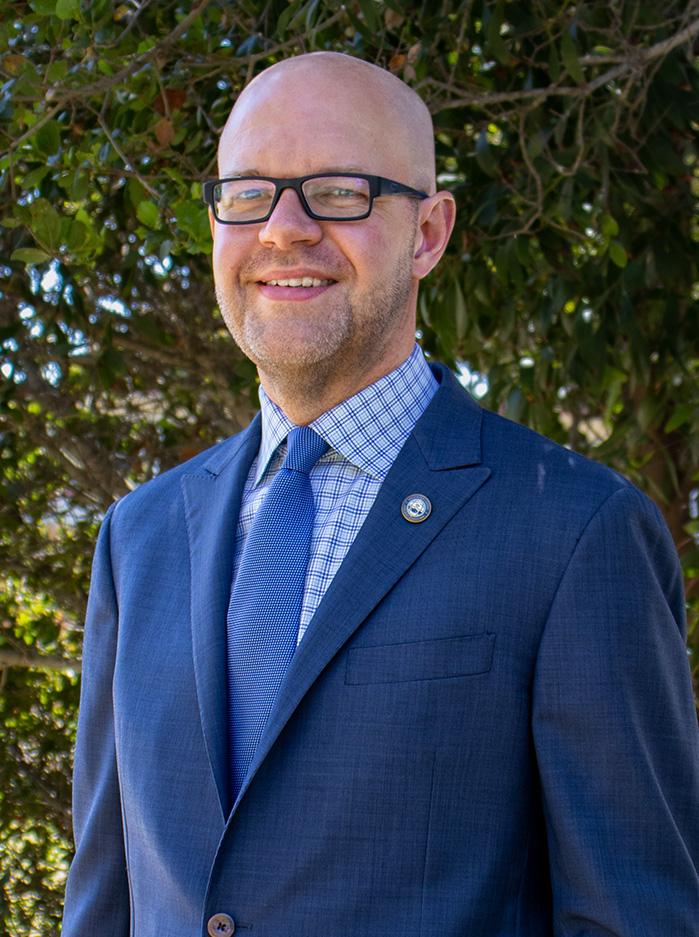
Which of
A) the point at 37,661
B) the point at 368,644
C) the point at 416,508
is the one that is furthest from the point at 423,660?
the point at 37,661

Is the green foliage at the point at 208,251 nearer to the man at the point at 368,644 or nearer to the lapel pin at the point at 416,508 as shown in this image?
the man at the point at 368,644

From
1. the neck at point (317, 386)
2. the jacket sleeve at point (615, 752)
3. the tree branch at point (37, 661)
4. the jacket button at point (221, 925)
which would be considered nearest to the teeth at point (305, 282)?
the neck at point (317, 386)

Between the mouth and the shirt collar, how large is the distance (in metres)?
0.15

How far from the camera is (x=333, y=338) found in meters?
1.65

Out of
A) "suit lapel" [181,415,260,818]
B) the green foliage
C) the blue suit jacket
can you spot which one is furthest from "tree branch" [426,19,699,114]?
the blue suit jacket

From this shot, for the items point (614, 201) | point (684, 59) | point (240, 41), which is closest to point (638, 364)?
point (614, 201)

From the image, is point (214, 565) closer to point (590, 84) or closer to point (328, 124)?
point (328, 124)

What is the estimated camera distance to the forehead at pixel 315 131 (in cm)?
168

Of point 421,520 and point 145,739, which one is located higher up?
point 421,520

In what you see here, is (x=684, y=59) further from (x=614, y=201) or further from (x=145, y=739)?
(x=145, y=739)

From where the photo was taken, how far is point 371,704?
58.5 inches

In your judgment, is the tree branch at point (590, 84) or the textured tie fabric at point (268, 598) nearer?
the textured tie fabric at point (268, 598)

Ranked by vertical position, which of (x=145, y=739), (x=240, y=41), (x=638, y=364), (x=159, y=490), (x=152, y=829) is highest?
(x=240, y=41)

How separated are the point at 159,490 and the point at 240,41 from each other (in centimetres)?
134
